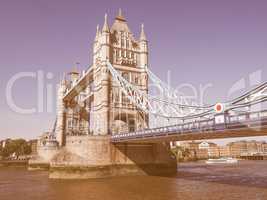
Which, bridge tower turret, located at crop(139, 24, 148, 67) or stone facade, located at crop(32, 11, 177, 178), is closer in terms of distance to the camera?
stone facade, located at crop(32, 11, 177, 178)

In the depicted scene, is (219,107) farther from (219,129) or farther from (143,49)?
(143,49)

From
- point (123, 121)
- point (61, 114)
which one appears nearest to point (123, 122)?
point (123, 121)

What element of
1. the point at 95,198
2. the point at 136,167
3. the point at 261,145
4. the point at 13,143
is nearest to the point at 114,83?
the point at 136,167

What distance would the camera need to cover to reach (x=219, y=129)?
1989 cm

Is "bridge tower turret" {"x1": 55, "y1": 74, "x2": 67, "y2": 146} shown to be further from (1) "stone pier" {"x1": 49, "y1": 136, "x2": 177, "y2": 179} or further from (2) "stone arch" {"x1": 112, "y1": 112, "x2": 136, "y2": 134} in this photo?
(1) "stone pier" {"x1": 49, "y1": 136, "x2": 177, "y2": 179}

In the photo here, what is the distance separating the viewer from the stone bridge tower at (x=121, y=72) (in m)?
40.3

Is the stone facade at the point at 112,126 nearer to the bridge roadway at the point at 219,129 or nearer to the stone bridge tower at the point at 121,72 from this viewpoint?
the stone bridge tower at the point at 121,72

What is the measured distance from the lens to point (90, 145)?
34.3 m

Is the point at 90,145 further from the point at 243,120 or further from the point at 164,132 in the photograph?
the point at 243,120

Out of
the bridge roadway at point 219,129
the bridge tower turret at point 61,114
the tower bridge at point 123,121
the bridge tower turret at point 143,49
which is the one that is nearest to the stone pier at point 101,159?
the tower bridge at point 123,121

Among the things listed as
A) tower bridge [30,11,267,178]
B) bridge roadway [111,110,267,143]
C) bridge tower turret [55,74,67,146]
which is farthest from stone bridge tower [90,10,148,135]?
bridge tower turret [55,74,67,146]

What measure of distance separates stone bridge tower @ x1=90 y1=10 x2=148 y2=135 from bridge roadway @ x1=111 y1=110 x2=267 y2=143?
1024cm

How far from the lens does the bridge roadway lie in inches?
682

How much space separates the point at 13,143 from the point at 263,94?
94.0 m
